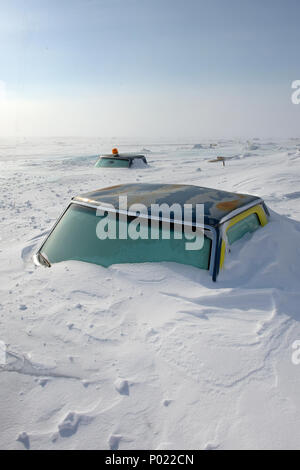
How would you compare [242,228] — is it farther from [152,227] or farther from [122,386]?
[122,386]

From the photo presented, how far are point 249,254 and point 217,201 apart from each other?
2.00ft

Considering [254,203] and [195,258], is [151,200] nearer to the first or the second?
[195,258]

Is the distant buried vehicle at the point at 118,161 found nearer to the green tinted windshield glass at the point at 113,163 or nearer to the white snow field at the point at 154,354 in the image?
the green tinted windshield glass at the point at 113,163

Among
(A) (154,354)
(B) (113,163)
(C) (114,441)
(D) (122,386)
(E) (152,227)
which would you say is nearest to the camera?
(C) (114,441)

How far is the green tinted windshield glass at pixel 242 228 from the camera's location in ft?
9.02

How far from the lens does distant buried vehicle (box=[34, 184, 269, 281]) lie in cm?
251

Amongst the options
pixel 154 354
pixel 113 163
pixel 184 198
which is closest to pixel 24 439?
pixel 154 354

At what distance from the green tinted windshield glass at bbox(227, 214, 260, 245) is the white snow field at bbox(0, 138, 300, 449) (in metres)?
0.11

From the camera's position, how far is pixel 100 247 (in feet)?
9.30

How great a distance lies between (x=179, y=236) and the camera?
2.54 metres

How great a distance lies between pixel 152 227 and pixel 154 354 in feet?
3.70

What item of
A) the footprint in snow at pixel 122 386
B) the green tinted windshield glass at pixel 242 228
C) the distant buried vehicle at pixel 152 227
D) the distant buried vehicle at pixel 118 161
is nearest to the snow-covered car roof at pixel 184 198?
the distant buried vehicle at pixel 152 227

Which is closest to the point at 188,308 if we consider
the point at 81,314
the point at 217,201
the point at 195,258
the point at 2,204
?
the point at 195,258

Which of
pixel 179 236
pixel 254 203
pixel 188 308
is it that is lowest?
pixel 188 308
